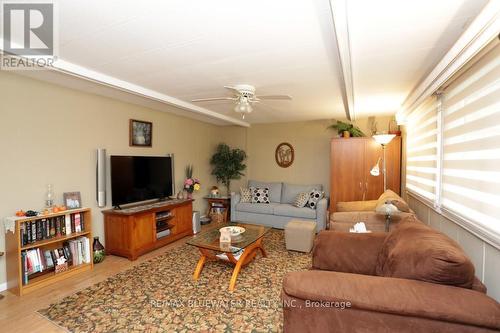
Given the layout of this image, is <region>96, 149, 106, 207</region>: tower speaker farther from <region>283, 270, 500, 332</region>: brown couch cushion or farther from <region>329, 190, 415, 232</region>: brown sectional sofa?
<region>329, 190, 415, 232</region>: brown sectional sofa

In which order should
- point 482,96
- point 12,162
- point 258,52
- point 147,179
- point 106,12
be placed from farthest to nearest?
point 147,179, point 12,162, point 258,52, point 482,96, point 106,12

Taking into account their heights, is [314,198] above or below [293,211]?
above

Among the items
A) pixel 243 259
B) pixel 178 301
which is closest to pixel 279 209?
pixel 243 259

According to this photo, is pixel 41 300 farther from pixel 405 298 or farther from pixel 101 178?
pixel 405 298

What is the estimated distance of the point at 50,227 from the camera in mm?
2908

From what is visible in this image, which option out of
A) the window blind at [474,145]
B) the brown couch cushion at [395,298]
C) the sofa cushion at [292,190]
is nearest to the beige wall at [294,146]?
the sofa cushion at [292,190]

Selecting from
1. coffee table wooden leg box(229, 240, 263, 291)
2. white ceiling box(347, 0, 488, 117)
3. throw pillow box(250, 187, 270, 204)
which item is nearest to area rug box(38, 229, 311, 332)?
coffee table wooden leg box(229, 240, 263, 291)

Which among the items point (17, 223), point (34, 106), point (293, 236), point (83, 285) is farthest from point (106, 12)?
point (293, 236)

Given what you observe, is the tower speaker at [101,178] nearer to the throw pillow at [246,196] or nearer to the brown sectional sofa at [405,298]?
the throw pillow at [246,196]

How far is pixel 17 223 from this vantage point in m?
2.53

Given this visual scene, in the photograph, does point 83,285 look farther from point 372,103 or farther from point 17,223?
point 372,103

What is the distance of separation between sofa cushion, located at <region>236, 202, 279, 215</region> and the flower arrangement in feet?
3.28

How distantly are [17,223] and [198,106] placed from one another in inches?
107

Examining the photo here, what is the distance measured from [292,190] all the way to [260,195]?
0.70m
